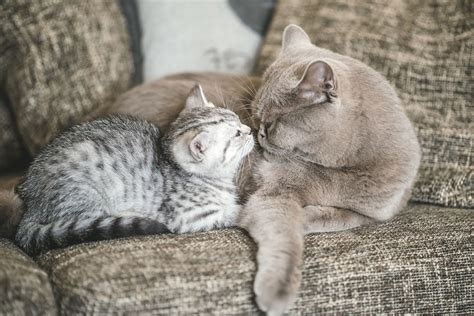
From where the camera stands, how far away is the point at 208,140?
1691 millimetres

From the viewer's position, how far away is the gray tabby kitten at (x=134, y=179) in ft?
4.82

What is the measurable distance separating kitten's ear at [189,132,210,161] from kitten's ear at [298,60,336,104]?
13.7 inches

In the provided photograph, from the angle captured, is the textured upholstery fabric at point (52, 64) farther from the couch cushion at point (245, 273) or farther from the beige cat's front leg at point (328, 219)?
the beige cat's front leg at point (328, 219)

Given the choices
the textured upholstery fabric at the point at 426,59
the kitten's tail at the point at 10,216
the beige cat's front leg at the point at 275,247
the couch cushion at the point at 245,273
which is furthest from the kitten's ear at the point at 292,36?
the kitten's tail at the point at 10,216

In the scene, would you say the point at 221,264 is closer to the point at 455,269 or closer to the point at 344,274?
the point at 344,274

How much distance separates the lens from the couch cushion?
1199mm

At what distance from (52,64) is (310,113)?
3.77 feet

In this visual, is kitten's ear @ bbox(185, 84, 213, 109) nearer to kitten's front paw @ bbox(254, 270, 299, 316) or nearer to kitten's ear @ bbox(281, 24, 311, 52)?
kitten's ear @ bbox(281, 24, 311, 52)

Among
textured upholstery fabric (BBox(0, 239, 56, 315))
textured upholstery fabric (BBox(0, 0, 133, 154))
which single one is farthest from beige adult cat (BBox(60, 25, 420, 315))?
textured upholstery fabric (BBox(0, 0, 133, 154))

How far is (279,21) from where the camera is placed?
2258 mm

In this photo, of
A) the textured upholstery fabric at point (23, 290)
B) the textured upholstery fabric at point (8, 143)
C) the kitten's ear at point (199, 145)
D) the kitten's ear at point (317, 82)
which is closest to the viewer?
the textured upholstery fabric at point (23, 290)

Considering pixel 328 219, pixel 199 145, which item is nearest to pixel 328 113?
pixel 328 219

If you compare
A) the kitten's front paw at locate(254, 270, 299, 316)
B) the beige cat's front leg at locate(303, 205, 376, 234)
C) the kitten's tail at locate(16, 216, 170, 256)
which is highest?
the kitten's tail at locate(16, 216, 170, 256)

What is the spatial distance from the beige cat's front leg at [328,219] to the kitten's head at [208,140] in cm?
31
